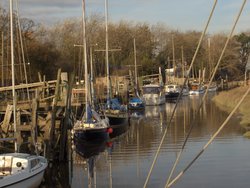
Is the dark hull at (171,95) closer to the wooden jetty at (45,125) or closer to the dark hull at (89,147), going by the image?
the dark hull at (89,147)

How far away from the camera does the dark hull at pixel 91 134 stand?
29141 millimetres

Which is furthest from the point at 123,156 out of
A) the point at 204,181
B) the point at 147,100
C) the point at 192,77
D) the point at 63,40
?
the point at 192,77

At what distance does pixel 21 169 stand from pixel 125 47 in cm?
7354

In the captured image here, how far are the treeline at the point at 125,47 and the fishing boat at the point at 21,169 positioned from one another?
120 feet

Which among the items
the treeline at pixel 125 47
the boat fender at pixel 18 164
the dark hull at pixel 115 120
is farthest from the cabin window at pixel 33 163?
the treeline at pixel 125 47

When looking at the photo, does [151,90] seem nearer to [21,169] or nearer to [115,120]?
[115,120]

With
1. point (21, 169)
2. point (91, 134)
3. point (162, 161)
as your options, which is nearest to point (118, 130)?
point (91, 134)

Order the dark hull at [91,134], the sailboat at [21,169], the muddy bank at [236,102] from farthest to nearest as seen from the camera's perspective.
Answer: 1. the muddy bank at [236,102]
2. the dark hull at [91,134]
3. the sailboat at [21,169]

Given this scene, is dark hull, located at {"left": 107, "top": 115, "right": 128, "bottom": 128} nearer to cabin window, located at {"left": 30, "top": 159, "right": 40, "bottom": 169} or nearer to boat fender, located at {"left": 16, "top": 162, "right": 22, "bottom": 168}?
cabin window, located at {"left": 30, "top": 159, "right": 40, "bottom": 169}

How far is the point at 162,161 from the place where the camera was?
23.3 meters

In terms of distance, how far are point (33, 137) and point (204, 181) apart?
7517 millimetres

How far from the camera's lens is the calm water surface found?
62.4 ft

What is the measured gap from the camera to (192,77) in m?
102

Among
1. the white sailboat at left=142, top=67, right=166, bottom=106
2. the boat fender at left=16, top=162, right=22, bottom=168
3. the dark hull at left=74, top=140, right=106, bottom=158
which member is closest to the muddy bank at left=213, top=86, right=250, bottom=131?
the white sailboat at left=142, top=67, right=166, bottom=106
